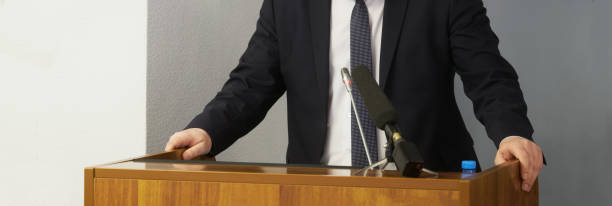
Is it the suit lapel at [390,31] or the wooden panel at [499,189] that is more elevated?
the suit lapel at [390,31]

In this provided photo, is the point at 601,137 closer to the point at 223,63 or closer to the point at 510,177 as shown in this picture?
the point at 223,63

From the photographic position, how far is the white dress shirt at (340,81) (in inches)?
74.0

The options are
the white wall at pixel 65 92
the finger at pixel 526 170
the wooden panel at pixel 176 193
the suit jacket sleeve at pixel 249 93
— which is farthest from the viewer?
the white wall at pixel 65 92

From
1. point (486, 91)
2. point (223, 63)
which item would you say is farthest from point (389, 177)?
point (223, 63)

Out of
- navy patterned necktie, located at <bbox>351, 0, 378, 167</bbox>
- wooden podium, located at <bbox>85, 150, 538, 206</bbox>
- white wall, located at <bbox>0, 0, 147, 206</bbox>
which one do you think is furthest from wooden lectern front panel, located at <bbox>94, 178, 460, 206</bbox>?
white wall, located at <bbox>0, 0, 147, 206</bbox>

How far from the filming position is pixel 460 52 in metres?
1.93

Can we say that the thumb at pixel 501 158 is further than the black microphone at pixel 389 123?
Yes

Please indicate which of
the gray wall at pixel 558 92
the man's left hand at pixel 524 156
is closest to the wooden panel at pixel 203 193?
the man's left hand at pixel 524 156

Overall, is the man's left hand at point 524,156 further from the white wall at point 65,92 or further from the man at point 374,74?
the white wall at point 65,92

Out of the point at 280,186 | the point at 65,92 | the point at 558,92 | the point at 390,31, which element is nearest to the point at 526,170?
the point at 280,186

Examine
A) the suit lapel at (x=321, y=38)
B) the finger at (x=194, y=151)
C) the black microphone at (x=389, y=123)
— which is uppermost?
the suit lapel at (x=321, y=38)

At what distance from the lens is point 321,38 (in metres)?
1.94

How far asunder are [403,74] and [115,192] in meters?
0.98

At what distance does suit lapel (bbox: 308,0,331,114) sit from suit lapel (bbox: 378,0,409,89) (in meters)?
0.15
